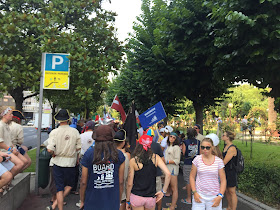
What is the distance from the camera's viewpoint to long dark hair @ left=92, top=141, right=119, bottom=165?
3033mm

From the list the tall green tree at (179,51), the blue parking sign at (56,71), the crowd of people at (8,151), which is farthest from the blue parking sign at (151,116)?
the crowd of people at (8,151)

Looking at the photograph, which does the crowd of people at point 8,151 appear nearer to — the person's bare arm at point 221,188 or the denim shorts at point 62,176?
the denim shorts at point 62,176

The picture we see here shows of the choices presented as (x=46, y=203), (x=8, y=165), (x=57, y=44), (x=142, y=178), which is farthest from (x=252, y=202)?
(x=57, y=44)

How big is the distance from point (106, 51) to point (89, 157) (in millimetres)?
6948

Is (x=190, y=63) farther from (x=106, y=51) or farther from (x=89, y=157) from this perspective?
(x=89, y=157)

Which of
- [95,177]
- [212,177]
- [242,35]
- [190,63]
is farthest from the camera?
[190,63]

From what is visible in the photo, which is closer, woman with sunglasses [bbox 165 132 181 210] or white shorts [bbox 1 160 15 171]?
white shorts [bbox 1 160 15 171]

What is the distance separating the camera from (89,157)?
3072mm

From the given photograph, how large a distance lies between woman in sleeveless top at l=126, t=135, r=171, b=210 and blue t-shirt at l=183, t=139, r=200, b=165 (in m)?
2.87

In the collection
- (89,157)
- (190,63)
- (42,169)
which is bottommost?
(42,169)

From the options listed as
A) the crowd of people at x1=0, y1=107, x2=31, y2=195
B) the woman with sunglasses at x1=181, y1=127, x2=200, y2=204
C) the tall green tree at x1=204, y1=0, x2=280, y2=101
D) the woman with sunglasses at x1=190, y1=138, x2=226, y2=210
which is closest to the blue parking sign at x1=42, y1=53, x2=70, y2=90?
the crowd of people at x1=0, y1=107, x2=31, y2=195

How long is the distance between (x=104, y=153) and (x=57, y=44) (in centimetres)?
561

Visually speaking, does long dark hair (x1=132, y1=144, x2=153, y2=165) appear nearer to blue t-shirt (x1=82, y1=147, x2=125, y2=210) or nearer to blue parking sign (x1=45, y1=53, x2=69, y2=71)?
blue t-shirt (x1=82, y1=147, x2=125, y2=210)

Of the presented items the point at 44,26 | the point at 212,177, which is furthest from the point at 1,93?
the point at 212,177
